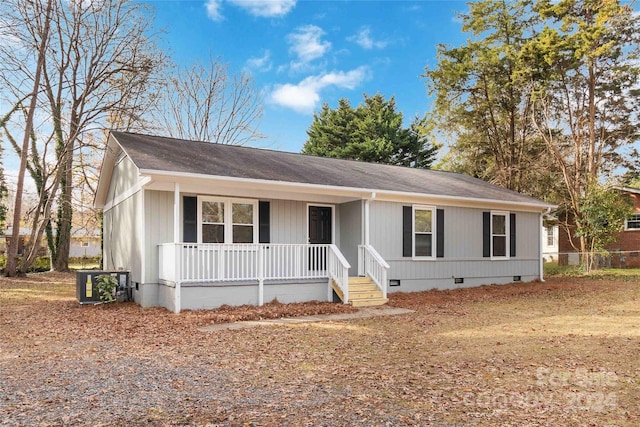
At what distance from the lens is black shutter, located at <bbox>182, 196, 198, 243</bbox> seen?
10297 millimetres

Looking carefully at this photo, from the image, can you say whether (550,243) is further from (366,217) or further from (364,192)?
(364,192)

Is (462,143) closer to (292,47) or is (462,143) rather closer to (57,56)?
(292,47)

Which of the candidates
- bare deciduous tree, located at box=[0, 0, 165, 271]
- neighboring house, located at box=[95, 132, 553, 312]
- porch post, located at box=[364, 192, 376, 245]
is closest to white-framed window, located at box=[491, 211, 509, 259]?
neighboring house, located at box=[95, 132, 553, 312]

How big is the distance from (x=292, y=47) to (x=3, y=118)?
48.8 ft

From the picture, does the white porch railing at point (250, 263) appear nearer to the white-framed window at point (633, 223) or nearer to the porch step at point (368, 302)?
the porch step at point (368, 302)

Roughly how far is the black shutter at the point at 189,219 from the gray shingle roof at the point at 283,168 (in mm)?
933

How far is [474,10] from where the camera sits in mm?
22953

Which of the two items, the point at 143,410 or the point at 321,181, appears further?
the point at 321,181

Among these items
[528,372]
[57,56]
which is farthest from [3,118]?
[528,372]

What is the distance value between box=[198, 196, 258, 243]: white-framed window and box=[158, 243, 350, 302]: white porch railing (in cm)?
52

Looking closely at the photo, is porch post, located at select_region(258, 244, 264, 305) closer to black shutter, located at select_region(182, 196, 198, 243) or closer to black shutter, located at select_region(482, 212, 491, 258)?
black shutter, located at select_region(182, 196, 198, 243)

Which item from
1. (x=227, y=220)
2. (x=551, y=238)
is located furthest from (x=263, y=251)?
(x=551, y=238)

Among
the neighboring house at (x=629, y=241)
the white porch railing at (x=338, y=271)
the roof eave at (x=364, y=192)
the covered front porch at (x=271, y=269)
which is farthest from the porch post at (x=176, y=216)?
the neighboring house at (x=629, y=241)

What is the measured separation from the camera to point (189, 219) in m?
10.4
